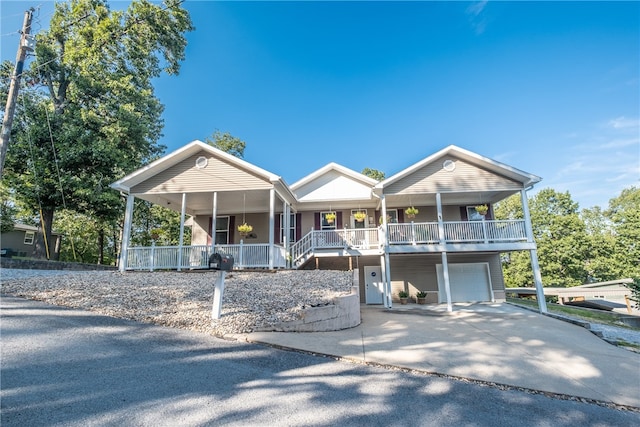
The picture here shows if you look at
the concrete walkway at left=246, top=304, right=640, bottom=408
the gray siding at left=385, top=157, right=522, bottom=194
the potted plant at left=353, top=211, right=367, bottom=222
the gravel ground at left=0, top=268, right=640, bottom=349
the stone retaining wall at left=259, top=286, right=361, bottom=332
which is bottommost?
the concrete walkway at left=246, top=304, right=640, bottom=408

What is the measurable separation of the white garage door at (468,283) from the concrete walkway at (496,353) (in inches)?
221

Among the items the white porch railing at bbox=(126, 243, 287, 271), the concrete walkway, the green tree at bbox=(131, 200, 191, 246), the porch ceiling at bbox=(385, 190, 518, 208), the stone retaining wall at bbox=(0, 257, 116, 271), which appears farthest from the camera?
the green tree at bbox=(131, 200, 191, 246)

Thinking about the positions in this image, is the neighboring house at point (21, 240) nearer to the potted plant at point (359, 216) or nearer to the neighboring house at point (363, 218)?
the neighboring house at point (363, 218)

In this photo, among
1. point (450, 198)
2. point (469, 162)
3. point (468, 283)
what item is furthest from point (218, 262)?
point (468, 283)

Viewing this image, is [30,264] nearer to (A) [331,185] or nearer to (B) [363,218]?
(A) [331,185]

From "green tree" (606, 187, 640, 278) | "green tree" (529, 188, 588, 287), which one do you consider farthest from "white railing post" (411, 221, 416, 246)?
"green tree" (606, 187, 640, 278)

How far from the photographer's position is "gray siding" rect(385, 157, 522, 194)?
1227cm

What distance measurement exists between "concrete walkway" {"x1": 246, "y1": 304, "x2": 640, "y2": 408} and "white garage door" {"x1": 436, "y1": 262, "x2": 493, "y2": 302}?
5611mm

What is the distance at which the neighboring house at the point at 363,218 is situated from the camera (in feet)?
38.4

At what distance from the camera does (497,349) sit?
561 cm

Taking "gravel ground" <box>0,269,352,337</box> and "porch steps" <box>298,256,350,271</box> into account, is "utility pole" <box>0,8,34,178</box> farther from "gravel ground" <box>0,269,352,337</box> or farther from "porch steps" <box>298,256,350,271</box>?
"porch steps" <box>298,256,350,271</box>

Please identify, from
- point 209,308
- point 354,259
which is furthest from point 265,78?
point 209,308

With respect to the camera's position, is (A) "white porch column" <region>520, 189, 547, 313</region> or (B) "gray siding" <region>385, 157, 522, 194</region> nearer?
(A) "white porch column" <region>520, 189, 547, 313</region>

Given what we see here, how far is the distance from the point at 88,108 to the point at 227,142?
12.5 m
